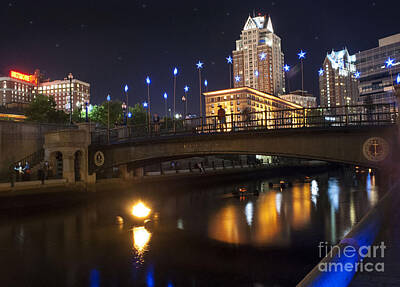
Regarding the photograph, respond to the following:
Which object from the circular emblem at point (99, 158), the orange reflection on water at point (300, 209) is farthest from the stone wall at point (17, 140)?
the orange reflection on water at point (300, 209)

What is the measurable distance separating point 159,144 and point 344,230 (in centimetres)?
1917

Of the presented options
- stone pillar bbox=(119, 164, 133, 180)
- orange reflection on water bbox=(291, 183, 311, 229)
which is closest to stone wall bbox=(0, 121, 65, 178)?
stone pillar bbox=(119, 164, 133, 180)

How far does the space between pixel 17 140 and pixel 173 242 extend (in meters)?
30.5

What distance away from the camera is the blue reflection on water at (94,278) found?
561 inches

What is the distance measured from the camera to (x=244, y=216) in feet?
95.0

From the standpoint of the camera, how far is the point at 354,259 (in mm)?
7789

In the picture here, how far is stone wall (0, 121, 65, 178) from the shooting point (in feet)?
129

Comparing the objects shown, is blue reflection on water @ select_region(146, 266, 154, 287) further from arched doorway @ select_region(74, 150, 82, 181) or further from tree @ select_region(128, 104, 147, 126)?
tree @ select_region(128, 104, 147, 126)

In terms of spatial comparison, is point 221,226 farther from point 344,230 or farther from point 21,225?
point 21,225

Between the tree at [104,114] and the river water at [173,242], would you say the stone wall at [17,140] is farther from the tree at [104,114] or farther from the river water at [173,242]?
the tree at [104,114]

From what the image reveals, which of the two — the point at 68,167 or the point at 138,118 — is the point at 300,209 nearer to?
the point at 68,167

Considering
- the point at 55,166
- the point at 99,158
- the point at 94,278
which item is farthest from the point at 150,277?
the point at 55,166

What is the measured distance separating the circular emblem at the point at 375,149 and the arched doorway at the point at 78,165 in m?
30.7

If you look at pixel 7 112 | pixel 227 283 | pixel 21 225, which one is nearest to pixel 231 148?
pixel 227 283
